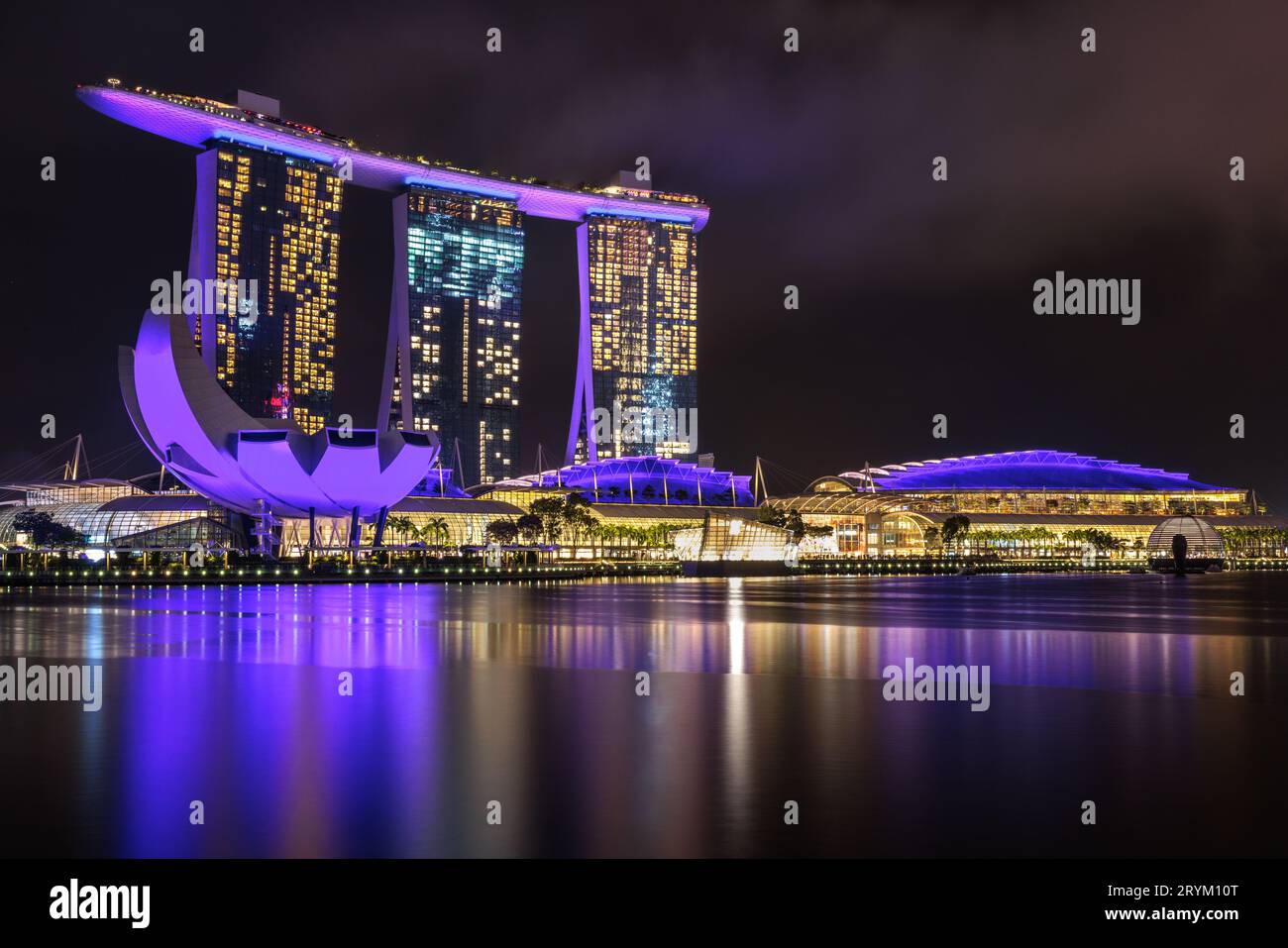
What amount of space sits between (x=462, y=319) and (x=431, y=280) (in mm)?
6689

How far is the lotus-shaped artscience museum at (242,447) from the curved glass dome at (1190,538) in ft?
263

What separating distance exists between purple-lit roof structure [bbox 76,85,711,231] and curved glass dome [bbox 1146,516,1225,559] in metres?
84.2

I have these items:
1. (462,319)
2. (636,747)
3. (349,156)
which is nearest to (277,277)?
(349,156)

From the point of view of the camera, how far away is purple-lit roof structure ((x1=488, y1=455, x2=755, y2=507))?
13288 centimetres

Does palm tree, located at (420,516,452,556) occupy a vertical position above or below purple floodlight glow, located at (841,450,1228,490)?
below

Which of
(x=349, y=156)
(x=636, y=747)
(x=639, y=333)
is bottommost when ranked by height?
(x=636, y=747)

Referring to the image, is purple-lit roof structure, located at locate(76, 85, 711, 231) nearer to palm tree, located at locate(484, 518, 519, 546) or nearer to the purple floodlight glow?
the purple floodlight glow

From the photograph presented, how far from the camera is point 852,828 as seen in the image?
932 centimetres

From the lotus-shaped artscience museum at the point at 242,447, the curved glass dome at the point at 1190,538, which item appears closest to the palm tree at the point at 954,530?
the curved glass dome at the point at 1190,538

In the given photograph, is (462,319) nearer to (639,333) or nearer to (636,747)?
(639,333)

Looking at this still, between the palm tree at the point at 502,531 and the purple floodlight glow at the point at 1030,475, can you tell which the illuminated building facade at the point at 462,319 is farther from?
Answer: the palm tree at the point at 502,531

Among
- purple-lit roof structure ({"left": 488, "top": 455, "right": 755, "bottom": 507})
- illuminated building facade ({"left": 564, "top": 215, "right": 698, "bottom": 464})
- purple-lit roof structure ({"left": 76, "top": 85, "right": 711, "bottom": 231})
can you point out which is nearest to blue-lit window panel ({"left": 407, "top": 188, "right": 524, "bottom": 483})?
purple-lit roof structure ({"left": 76, "top": 85, "right": 711, "bottom": 231})

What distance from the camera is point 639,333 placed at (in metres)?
173

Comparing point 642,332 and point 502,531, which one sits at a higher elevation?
point 642,332
